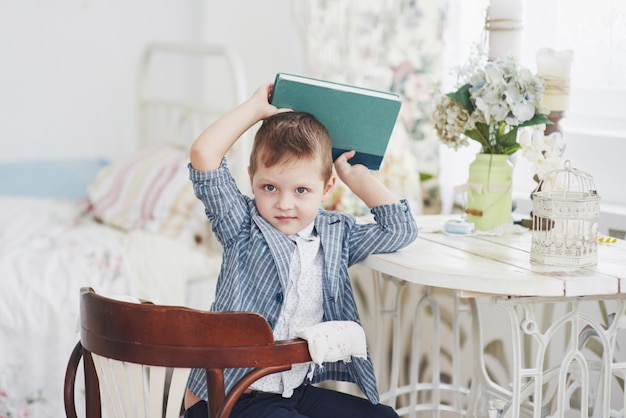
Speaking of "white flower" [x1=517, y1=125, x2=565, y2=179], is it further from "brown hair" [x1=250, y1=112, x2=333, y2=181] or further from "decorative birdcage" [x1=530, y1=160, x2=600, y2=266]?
"brown hair" [x1=250, y1=112, x2=333, y2=181]

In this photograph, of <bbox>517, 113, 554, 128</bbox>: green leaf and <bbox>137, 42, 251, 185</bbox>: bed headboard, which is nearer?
<bbox>517, 113, 554, 128</bbox>: green leaf

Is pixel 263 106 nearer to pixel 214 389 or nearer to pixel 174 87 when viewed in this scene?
pixel 214 389

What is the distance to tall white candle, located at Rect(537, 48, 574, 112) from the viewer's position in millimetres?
1750

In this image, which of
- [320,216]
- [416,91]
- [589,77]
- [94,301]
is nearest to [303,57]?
[416,91]

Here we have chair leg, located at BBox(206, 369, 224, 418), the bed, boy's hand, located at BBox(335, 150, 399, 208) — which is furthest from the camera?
the bed

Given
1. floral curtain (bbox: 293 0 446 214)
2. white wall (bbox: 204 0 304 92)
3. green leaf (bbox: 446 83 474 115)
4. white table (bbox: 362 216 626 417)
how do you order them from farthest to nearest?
white wall (bbox: 204 0 304 92) → floral curtain (bbox: 293 0 446 214) → green leaf (bbox: 446 83 474 115) → white table (bbox: 362 216 626 417)

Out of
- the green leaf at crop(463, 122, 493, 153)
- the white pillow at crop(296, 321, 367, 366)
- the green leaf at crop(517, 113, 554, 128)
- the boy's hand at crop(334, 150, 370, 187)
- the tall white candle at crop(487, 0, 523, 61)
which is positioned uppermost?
the tall white candle at crop(487, 0, 523, 61)

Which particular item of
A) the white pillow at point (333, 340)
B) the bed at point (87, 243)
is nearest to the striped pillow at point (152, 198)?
the bed at point (87, 243)

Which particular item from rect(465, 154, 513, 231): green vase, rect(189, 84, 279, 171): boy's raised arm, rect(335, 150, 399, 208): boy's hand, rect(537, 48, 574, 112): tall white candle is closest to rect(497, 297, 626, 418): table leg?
rect(465, 154, 513, 231): green vase

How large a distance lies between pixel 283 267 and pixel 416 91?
1.21m

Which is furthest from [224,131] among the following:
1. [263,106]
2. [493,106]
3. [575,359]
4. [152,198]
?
[152,198]

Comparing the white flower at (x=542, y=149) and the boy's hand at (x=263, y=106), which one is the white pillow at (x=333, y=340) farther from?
the white flower at (x=542, y=149)

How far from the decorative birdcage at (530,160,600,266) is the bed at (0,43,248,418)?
1306 millimetres

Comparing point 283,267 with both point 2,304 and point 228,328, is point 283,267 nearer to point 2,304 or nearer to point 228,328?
point 228,328
